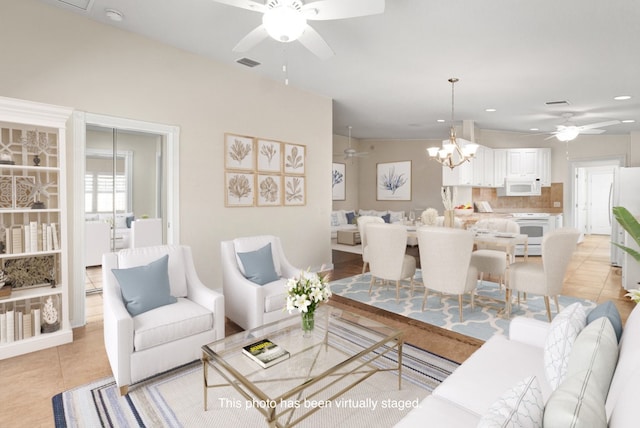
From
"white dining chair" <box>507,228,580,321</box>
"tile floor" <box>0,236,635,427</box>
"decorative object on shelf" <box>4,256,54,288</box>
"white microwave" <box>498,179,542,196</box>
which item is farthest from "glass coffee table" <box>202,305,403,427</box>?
"white microwave" <box>498,179,542,196</box>

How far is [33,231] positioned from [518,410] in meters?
3.54

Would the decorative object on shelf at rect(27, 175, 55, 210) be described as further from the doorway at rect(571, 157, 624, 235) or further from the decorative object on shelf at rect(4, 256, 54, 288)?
the doorway at rect(571, 157, 624, 235)

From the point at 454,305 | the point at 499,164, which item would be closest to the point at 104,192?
the point at 454,305

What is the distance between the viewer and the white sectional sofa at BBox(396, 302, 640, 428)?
0.86 metres

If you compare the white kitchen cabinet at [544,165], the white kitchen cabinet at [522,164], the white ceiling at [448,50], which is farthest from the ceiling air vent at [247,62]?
the white kitchen cabinet at [544,165]

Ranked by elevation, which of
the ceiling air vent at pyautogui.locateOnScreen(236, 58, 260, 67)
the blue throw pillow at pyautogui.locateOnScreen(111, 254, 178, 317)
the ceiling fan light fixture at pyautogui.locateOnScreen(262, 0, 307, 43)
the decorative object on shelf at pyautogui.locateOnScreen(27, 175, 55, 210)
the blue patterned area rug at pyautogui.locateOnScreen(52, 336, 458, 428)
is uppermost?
the ceiling air vent at pyautogui.locateOnScreen(236, 58, 260, 67)

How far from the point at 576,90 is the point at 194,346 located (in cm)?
579

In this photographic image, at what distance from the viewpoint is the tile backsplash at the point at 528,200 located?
25.9ft

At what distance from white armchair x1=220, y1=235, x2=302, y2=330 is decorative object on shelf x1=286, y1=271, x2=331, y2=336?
0.60m

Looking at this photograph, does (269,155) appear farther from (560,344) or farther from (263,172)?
(560,344)

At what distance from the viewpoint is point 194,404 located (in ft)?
6.78

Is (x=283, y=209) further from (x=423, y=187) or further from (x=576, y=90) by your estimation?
(x=423, y=187)

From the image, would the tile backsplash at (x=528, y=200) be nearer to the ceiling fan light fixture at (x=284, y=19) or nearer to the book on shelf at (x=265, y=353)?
the ceiling fan light fixture at (x=284, y=19)

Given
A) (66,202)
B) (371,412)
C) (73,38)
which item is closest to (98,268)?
(66,202)
